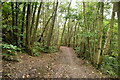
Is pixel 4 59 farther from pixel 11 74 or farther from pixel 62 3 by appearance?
pixel 62 3

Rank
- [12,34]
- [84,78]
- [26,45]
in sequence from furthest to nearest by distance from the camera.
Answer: [26,45] → [12,34] → [84,78]

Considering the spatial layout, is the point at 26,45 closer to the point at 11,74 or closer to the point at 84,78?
the point at 11,74

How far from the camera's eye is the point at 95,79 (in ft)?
16.2

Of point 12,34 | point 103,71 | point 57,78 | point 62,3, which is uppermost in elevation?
point 62,3

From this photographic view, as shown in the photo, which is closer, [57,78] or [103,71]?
[57,78]

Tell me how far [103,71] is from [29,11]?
6851 mm

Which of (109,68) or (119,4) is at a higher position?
(119,4)

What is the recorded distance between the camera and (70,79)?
4.55 metres

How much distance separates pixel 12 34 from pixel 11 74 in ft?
13.2

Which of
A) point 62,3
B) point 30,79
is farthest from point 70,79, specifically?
point 62,3

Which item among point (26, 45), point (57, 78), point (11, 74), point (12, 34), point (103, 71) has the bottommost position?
point (103, 71)

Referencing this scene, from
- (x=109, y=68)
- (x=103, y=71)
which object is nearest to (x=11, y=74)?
(x=103, y=71)

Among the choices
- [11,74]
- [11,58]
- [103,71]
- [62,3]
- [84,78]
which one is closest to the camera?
[11,74]

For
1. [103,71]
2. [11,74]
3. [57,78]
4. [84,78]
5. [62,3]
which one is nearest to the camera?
[11,74]
